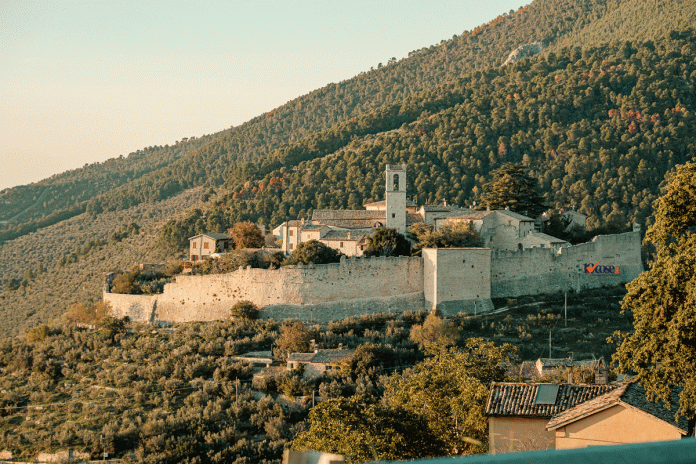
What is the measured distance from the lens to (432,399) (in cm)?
1463

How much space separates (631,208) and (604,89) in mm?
21790

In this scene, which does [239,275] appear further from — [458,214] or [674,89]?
[674,89]

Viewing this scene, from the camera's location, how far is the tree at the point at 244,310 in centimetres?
3303

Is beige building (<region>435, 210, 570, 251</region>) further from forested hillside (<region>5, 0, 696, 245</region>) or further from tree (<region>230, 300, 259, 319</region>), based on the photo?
forested hillside (<region>5, 0, 696, 245</region>)

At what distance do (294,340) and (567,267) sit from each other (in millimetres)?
13800

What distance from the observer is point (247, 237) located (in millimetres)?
43312

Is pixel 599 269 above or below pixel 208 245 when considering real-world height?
below

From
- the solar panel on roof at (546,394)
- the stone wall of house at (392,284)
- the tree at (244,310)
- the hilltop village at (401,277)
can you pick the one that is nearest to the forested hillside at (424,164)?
the hilltop village at (401,277)

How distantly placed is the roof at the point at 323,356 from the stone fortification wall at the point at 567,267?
347 inches

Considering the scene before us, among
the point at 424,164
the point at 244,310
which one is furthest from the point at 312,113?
the point at 244,310

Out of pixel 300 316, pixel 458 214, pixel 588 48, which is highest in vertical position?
pixel 588 48

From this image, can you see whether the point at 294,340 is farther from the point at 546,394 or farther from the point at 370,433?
the point at 546,394

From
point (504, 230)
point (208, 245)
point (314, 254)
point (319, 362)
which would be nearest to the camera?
point (319, 362)

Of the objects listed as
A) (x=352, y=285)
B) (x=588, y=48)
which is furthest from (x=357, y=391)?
(x=588, y=48)
